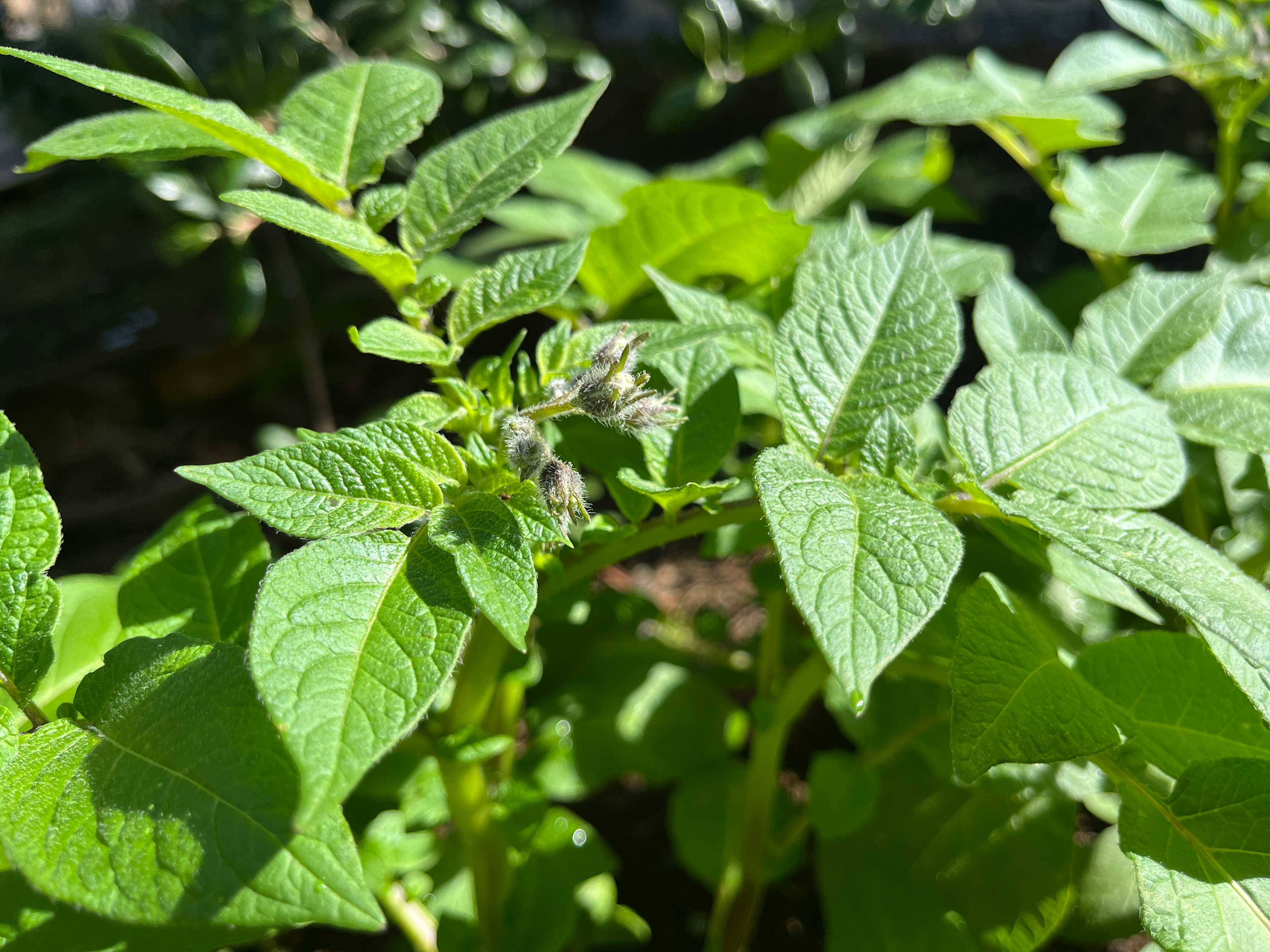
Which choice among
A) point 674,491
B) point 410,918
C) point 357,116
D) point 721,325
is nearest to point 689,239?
point 721,325

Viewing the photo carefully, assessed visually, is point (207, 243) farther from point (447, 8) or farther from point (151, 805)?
point (151, 805)

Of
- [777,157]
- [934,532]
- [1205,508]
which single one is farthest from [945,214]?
[934,532]

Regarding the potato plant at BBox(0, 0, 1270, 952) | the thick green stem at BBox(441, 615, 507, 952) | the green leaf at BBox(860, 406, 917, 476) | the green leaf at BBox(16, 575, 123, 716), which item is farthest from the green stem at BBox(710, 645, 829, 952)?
the green leaf at BBox(16, 575, 123, 716)

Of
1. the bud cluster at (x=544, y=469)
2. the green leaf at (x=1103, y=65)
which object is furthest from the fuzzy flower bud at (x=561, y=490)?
the green leaf at (x=1103, y=65)

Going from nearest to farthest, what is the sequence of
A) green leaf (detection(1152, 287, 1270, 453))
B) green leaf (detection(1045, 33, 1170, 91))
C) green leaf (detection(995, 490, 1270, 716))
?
A: green leaf (detection(995, 490, 1270, 716))
green leaf (detection(1152, 287, 1270, 453))
green leaf (detection(1045, 33, 1170, 91))

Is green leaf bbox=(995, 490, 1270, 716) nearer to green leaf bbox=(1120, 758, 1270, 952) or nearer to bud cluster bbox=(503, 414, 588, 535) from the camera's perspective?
green leaf bbox=(1120, 758, 1270, 952)

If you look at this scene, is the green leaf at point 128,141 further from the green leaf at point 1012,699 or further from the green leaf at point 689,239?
the green leaf at point 1012,699

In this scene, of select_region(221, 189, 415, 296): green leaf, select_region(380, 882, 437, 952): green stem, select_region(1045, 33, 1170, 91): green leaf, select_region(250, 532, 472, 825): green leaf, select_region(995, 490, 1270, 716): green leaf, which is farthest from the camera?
select_region(1045, 33, 1170, 91): green leaf

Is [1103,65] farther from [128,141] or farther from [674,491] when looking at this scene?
[128,141]
